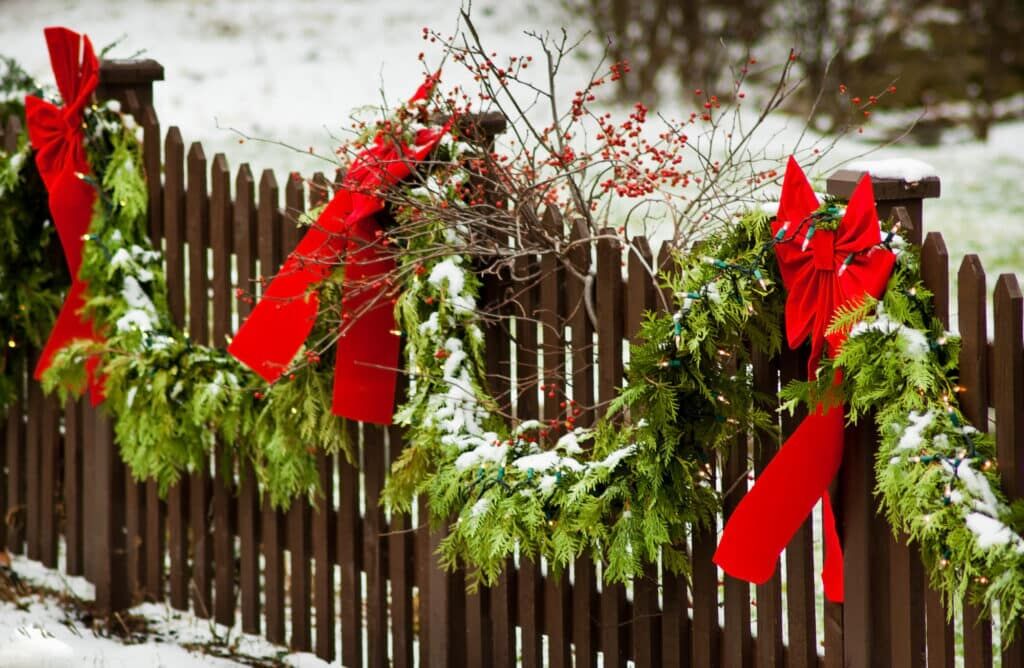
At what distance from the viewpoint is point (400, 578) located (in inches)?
181

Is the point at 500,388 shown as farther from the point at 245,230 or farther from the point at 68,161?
the point at 68,161

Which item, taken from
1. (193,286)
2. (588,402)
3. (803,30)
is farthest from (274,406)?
(803,30)

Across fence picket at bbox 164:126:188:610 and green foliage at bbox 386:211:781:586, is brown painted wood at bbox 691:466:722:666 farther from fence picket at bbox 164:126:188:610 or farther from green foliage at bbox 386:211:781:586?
fence picket at bbox 164:126:188:610

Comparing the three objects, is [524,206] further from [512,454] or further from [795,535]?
[795,535]

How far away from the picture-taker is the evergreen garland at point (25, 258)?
18.2 feet

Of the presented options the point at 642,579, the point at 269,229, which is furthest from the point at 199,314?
the point at 642,579

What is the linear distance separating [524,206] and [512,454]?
782mm

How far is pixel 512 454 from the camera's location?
3838 millimetres

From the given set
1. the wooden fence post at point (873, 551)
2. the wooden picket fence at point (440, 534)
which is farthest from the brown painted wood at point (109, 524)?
the wooden fence post at point (873, 551)

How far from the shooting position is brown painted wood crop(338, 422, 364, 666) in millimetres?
4699

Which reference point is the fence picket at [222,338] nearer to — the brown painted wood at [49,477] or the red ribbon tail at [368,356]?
the red ribbon tail at [368,356]

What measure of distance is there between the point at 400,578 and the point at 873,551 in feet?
6.19

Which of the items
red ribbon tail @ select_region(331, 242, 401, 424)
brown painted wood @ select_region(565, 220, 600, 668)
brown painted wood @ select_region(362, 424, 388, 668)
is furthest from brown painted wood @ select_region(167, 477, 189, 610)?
brown painted wood @ select_region(565, 220, 600, 668)

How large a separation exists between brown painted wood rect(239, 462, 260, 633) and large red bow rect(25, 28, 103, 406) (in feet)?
2.59
